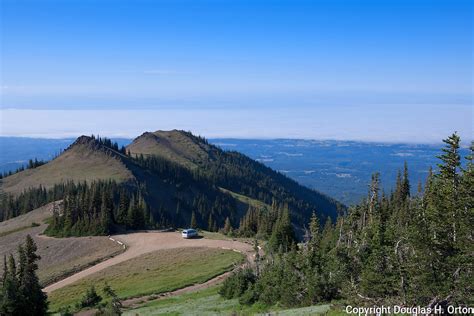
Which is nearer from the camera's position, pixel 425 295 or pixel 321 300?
pixel 425 295

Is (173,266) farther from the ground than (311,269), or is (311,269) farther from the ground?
(311,269)

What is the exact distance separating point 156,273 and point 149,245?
19716mm

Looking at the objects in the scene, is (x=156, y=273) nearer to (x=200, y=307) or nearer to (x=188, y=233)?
(x=188, y=233)

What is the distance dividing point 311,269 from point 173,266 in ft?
113

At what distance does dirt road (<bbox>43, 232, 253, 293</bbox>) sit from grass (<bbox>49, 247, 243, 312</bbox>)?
2.54 meters

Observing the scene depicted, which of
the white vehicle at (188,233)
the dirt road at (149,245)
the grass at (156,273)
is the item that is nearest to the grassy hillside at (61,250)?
the dirt road at (149,245)

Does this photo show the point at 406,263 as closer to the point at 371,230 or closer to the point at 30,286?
the point at 371,230

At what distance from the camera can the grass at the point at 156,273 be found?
6167 centimetres

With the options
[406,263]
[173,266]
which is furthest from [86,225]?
[406,263]

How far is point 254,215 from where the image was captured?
443 feet

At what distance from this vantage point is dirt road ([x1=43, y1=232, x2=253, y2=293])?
74.0 m

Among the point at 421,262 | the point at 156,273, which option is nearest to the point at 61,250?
the point at 156,273

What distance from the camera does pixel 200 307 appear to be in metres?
46.8

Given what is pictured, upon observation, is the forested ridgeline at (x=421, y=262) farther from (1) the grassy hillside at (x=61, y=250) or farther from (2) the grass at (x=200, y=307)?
(1) the grassy hillside at (x=61, y=250)
